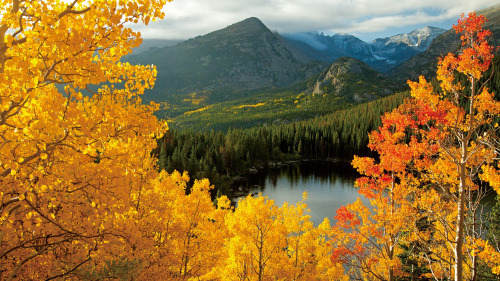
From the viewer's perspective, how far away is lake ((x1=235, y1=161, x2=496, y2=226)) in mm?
47312

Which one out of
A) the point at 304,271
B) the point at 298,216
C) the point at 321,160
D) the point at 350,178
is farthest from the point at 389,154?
the point at 321,160

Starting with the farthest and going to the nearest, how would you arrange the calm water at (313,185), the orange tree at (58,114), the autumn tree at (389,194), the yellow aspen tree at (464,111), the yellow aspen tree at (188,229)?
the calm water at (313,185) → the yellow aspen tree at (188,229) → the autumn tree at (389,194) → the yellow aspen tree at (464,111) → the orange tree at (58,114)

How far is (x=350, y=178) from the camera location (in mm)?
69188

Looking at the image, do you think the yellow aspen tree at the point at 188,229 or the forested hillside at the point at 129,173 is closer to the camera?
the forested hillside at the point at 129,173

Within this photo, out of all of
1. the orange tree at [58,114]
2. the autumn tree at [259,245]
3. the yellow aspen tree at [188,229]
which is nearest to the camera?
the orange tree at [58,114]

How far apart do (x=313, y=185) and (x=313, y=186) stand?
36.8 inches

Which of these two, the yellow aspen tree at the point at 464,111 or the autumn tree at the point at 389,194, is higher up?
the yellow aspen tree at the point at 464,111

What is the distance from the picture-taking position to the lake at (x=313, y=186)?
4731 centimetres

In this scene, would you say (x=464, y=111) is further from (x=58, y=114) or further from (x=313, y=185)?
(x=313, y=185)

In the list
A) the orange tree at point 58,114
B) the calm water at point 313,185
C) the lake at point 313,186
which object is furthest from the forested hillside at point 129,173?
the calm water at point 313,185

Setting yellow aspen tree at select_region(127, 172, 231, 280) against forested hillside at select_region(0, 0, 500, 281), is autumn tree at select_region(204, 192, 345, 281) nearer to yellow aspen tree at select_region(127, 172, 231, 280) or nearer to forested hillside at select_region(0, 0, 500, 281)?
forested hillside at select_region(0, 0, 500, 281)

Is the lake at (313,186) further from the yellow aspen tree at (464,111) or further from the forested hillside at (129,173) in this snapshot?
the yellow aspen tree at (464,111)

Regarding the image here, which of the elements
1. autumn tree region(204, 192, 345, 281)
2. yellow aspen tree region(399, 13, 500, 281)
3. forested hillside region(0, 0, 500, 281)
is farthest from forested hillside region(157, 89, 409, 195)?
yellow aspen tree region(399, 13, 500, 281)

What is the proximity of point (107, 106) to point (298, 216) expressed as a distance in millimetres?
15438
